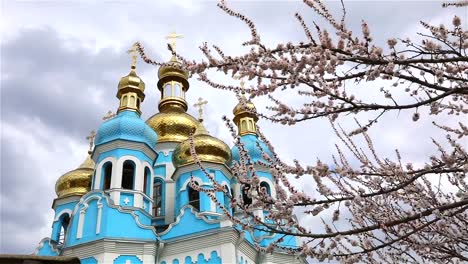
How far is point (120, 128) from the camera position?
45.5 ft

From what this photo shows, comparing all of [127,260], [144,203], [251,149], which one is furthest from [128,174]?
[251,149]

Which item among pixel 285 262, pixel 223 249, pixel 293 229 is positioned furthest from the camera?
pixel 285 262

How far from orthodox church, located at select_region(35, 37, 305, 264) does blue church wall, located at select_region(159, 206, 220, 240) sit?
3 cm

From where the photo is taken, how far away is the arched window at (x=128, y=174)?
1362 cm

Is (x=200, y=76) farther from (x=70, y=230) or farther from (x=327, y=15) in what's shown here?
(x=70, y=230)

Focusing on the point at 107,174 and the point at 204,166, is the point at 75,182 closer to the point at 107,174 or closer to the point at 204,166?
the point at 107,174

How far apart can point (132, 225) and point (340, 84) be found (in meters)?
10.1

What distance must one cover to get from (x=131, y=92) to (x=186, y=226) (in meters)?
5.76

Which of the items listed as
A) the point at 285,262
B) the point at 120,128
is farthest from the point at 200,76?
the point at 285,262

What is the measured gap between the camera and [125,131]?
13.8m

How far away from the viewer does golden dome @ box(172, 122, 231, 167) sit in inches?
549

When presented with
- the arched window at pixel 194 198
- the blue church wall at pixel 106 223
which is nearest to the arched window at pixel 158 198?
the arched window at pixel 194 198

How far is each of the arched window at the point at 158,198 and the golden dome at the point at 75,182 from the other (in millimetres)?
2459

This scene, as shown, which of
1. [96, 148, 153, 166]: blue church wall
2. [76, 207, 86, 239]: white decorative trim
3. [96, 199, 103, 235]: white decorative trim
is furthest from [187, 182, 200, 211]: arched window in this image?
[76, 207, 86, 239]: white decorative trim
